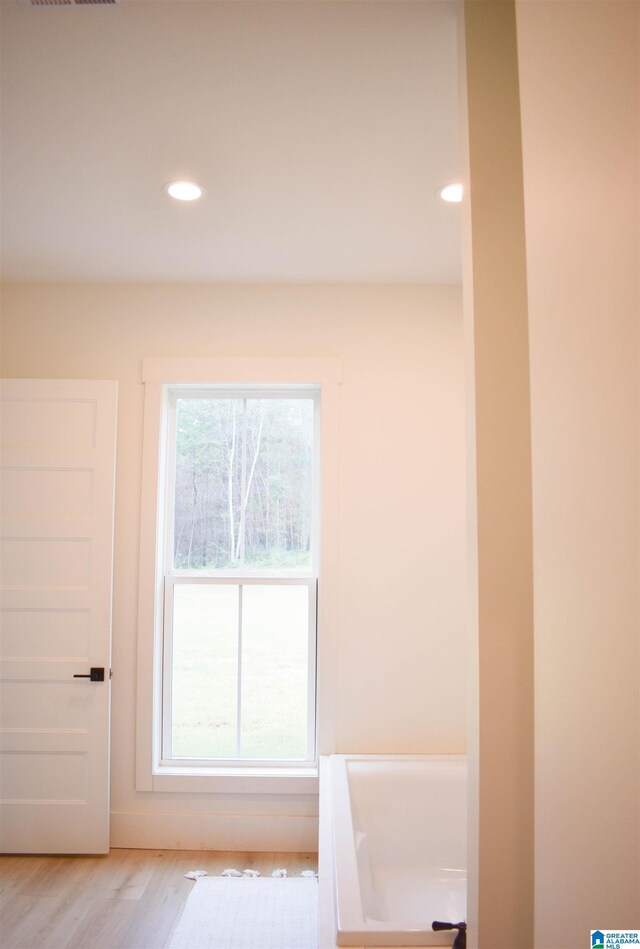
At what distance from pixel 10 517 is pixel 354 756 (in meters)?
1.96

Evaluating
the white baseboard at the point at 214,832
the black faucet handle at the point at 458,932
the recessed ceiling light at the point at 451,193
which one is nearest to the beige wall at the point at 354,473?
the white baseboard at the point at 214,832

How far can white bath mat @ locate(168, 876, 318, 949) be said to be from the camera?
7.93 feet

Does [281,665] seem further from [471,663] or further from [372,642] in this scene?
[471,663]

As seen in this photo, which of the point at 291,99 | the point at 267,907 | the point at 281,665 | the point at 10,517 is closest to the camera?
the point at 291,99

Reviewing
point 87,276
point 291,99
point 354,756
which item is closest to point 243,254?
point 87,276

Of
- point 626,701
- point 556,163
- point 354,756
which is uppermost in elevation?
point 556,163

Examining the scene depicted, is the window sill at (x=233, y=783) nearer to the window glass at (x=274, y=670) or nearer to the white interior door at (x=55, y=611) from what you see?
the window glass at (x=274, y=670)

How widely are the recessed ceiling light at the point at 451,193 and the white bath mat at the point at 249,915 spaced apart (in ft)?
9.01

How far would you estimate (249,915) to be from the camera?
257cm

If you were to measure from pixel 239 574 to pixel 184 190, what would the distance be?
1838 millimetres

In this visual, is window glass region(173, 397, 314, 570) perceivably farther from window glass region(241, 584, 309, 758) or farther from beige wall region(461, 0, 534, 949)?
beige wall region(461, 0, 534, 949)

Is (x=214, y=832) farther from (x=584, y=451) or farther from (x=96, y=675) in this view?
(x=584, y=451)

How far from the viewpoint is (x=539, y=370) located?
1.01 m

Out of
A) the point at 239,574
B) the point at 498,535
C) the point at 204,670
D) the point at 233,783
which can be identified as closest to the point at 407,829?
the point at 233,783
